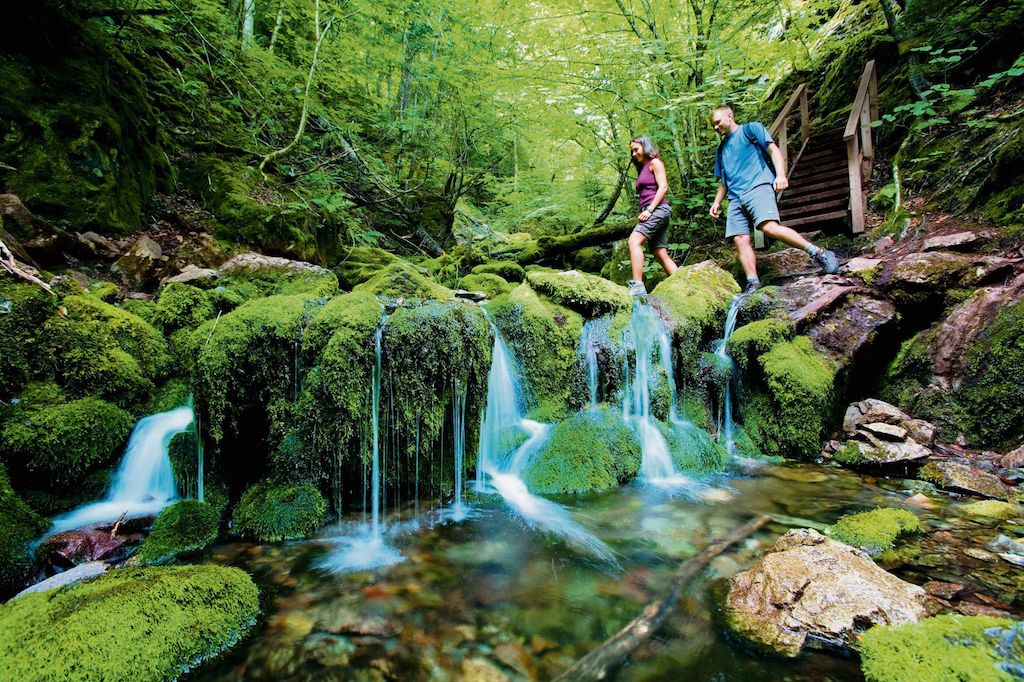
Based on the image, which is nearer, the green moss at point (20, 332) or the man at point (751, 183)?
the green moss at point (20, 332)

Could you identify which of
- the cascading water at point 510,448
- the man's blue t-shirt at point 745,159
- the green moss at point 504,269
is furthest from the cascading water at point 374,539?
the man's blue t-shirt at point 745,159

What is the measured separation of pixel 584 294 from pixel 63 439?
5684 mm

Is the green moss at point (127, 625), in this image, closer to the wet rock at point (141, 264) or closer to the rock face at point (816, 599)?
the rock face at point (816, 599)

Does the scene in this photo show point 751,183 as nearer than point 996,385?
No

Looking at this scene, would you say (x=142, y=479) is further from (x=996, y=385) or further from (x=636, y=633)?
(x=996, y=385)

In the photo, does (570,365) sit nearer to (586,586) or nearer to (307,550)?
(586,586)

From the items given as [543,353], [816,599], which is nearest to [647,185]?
[543,353]

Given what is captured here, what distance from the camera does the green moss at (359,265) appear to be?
306 inches

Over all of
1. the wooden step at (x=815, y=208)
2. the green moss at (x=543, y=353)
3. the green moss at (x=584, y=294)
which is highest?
the wooden step at (x=815, y=208)

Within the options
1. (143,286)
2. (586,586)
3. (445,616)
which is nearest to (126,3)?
(143,286)

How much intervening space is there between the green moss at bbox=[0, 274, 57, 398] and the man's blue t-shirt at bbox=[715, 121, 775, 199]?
8.59 m

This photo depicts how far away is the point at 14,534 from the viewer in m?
2.91

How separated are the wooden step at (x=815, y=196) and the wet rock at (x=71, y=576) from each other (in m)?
12.1

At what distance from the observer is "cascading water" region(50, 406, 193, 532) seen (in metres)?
3.68
